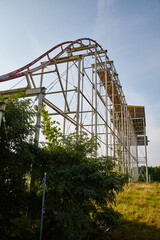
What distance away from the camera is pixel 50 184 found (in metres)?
4.99

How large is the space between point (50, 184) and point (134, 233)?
2.91 meters

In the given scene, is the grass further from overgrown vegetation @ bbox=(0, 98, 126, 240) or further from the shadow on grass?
overgrown vegetation @ bbox=(0, 98, 126, 240)

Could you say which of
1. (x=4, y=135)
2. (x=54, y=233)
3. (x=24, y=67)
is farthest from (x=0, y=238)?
(x=24, y=67)

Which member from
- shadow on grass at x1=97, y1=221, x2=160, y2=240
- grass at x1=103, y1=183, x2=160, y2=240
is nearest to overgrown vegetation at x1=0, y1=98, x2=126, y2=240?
shadow on grass at x1=97, y1=221, x2=160, y2=240

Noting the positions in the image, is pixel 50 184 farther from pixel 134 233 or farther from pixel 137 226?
pixel 137 226

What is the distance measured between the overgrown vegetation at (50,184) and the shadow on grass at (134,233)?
500 mm

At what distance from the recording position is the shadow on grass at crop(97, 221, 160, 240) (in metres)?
5.40

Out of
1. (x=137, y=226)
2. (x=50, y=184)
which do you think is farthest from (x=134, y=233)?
(x=50, y=184)

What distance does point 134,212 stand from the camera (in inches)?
327

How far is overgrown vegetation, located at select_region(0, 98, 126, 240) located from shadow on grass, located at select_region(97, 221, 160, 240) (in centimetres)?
50

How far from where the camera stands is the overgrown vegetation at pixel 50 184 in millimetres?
4414

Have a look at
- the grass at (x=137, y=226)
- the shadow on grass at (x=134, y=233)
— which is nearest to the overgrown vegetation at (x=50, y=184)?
the shadow on grass at (x=134, y=233)

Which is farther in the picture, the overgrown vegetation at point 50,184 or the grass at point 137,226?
the grass at point 137,226

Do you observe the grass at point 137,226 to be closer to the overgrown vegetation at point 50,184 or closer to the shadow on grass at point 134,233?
the shadow on grass at point 134,233
